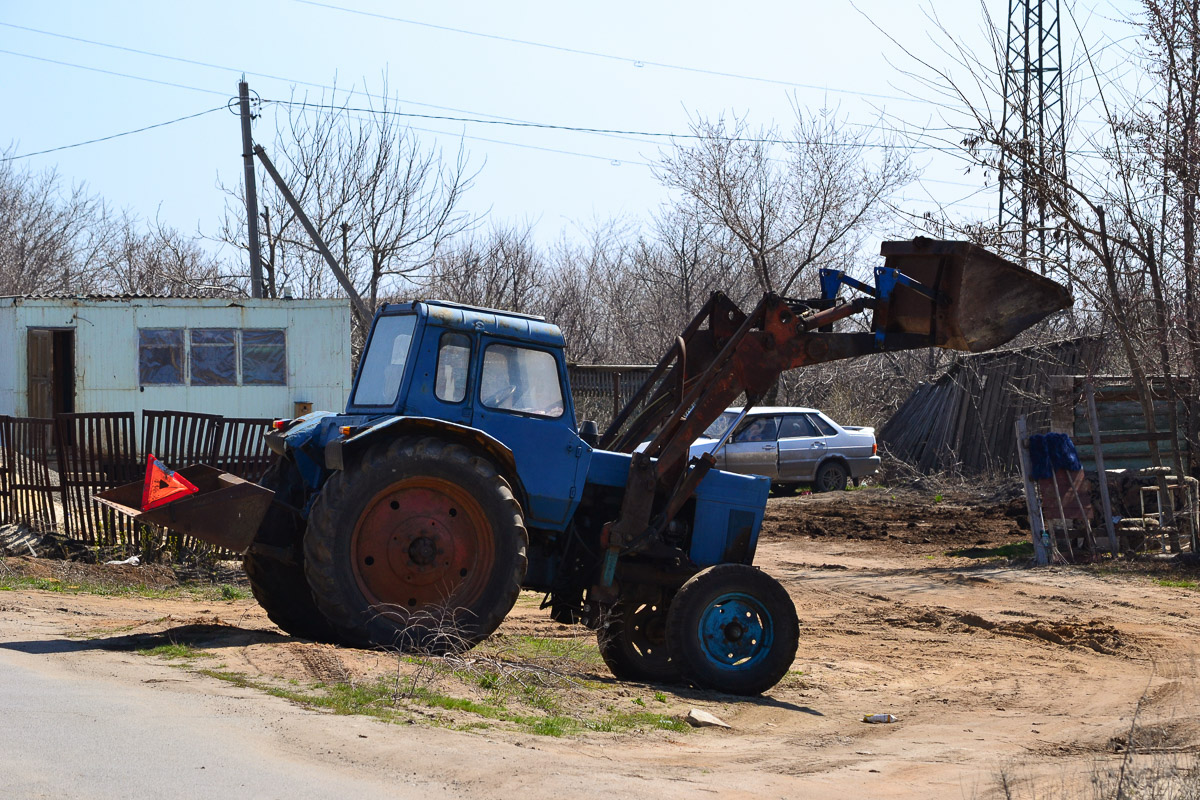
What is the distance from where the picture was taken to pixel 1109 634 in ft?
33.0

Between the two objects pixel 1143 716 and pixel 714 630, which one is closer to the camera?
pixel 1143 716

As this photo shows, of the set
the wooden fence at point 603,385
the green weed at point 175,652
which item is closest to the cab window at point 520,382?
the green weed at point 175,652

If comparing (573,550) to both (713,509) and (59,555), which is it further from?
(59,555)

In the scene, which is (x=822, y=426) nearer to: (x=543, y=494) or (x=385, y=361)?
(x=543, y=494)

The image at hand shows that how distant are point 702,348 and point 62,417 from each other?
295 inches

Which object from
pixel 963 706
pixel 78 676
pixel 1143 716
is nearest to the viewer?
pixel 78 676

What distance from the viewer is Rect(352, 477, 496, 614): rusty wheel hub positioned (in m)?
7.57

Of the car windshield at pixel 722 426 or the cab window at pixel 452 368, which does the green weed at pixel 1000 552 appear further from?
the cab window at pixel 452 368

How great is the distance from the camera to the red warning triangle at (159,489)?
752 cm

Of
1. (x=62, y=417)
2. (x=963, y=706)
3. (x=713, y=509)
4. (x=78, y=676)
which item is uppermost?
(x=62, y=417)

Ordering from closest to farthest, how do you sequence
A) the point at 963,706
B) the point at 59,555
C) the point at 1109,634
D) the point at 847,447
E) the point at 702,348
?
the point at 963,706 < the point at 702,348 < the point at 1109,634 < the point at 59,555 < the point at 847,447

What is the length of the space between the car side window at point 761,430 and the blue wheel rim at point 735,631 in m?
13.6

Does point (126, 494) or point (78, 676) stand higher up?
point (126, 494)

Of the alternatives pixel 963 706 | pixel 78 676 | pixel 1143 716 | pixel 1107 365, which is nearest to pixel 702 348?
pixel 963 706
